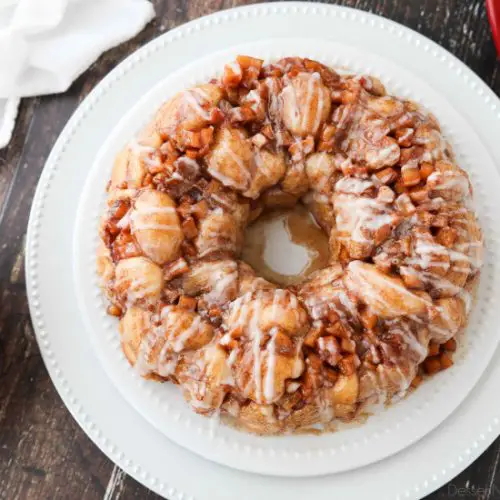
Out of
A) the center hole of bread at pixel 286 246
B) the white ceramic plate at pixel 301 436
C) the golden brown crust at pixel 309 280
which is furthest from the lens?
the center hole of bread at pixel 286 246

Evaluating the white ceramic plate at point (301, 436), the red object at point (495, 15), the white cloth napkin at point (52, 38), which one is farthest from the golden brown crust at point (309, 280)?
the white cloth napkin at point (52, 38)

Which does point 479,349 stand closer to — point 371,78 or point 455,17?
point 371,78

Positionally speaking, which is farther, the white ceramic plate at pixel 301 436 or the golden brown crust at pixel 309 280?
the white ceramic plate at pixel 301 436

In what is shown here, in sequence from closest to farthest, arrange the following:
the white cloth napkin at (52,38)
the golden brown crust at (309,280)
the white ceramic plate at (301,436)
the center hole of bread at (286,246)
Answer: the golden brown crust at (309,280), the white ceramic plate at (301,436), the center hole of bread at (286,246), the white cloth napkin at (52,38)

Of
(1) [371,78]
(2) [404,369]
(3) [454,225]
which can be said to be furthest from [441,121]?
(2) [404,369]

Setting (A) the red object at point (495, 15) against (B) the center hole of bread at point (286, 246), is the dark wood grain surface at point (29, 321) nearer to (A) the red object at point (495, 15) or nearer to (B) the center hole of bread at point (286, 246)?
(A) the red object at point (495, 15)

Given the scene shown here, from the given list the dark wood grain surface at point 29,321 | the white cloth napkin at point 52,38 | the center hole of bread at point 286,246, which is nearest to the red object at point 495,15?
the dark wood grain surface at point 29,321

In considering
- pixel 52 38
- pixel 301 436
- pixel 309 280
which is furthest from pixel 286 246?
pixel 52 38

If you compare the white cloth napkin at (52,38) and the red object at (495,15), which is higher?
the red object at (495,15)
